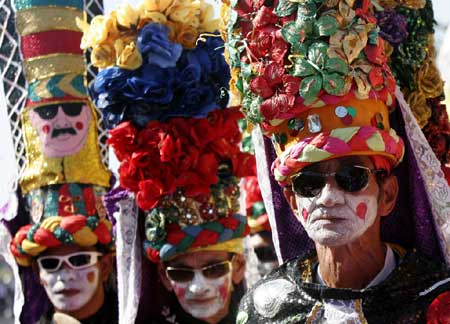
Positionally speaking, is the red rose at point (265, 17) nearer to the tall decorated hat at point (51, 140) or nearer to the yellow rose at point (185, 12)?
the yellow rose at point (185, 12)

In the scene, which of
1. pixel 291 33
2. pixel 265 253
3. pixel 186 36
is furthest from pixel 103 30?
pixel 265 253

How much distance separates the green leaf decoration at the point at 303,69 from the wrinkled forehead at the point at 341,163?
36cm

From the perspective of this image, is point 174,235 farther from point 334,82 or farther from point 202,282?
point 334,82

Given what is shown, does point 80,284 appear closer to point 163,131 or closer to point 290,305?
point 163,131

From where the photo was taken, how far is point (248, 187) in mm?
8867

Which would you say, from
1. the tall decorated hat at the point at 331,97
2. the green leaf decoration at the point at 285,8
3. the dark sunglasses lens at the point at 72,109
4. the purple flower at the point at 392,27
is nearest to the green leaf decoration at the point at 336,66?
the tall decorated hat at the point at 331,97

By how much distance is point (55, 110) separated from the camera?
26.9 feet

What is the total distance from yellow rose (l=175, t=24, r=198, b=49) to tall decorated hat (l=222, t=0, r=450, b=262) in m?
1.83

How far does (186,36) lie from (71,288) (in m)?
1.93

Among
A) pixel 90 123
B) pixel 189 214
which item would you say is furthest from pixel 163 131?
pixel 90 123

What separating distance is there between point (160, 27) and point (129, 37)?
20cm

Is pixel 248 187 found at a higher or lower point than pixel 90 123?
lower

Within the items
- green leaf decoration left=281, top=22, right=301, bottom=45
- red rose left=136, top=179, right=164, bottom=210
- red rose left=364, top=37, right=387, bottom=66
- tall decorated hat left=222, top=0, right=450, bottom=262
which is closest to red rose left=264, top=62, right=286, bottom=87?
tall decorated hat left=222, top=0, right=450, bottom=262

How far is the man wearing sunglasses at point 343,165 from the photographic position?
15.9 ft
